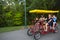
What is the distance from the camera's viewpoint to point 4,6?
2042 cm

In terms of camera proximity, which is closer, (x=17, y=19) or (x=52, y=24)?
(x=52, y=24)

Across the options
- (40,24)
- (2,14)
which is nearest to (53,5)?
(2,14)

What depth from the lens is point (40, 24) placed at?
42.4ft

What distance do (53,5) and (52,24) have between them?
27.6 feet

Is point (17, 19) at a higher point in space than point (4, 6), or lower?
lower

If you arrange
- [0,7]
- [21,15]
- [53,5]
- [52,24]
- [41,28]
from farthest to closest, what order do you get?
[53,5] → [21,15] → [0,7] → [52,24] → [41,28]

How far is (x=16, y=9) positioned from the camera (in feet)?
69.2

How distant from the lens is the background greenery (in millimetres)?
19812

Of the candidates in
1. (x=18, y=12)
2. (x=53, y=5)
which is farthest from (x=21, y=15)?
(x=53, y=5)

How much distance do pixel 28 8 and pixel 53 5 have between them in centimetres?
342

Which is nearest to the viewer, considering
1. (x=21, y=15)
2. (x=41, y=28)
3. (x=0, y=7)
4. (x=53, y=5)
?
(x=41, y=28)

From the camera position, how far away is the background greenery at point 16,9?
65.0 feet

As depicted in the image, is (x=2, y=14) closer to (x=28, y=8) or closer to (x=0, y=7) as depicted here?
(x=0, y=7)

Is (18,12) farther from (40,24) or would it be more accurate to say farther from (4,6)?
(40,24)
